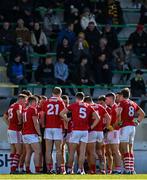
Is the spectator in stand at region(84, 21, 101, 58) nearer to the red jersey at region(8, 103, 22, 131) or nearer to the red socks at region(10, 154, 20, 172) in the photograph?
the red jersey at region(8, 103, 22, 131)

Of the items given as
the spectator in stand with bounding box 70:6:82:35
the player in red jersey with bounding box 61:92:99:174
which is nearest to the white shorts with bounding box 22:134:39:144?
the player in red jersey with bounding box 61:92:99:174

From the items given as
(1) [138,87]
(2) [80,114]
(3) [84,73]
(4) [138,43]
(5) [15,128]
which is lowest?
(5) [15,128]

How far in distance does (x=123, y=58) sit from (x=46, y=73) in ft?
9.40

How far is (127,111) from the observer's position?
26.7 m

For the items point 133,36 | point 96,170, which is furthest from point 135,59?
point 96,170

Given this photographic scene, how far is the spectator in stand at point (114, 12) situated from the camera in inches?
1367

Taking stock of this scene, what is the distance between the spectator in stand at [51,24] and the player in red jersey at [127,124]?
25.2ft

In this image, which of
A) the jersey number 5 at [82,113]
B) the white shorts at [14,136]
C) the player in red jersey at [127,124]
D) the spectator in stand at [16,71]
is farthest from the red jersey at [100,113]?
the spectator in stand at [16,71]

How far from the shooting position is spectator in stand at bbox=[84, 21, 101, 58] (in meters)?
33.1

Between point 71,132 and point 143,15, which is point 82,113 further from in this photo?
point 143,15

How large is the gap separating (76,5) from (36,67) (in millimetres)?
3073

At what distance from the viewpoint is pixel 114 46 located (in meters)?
33.6

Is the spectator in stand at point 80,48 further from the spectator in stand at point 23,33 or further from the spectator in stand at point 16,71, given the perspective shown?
the spectator in stand at point 16,71

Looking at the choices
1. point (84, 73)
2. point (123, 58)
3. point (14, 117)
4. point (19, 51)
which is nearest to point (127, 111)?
point (14, 117)
